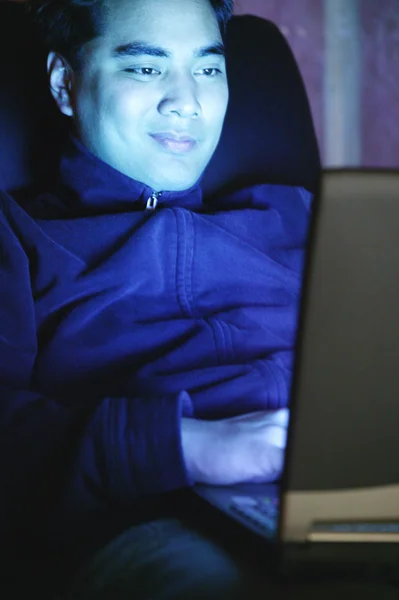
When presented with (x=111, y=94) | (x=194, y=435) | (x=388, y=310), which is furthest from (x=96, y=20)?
(x=388, y=310)

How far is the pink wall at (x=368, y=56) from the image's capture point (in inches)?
82.4

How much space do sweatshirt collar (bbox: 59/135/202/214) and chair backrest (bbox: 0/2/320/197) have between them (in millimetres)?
92

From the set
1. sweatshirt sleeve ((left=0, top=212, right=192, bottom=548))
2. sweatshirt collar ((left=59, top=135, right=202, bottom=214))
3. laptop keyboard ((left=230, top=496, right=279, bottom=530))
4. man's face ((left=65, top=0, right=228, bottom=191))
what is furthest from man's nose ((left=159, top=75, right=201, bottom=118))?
laptop keyboard ((left=230, top=496, right=279, bottom=530))

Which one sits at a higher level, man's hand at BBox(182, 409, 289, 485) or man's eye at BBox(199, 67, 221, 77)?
man's eye at BBox(199, 67, 221, 77)

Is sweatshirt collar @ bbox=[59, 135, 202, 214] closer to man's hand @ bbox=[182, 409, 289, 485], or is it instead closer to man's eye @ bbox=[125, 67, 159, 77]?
man's eye @ bbox=[125, 67, 159, 77]

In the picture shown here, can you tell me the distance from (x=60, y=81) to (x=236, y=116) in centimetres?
30

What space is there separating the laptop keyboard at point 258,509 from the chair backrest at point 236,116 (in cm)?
74

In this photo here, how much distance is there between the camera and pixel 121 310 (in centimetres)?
125

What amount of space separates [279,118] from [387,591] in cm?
101

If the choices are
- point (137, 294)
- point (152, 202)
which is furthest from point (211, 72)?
point (137, 294)

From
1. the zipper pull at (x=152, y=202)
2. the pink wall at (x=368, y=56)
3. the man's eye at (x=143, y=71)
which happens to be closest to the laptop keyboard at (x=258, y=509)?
the zipper pull at (x=152, y=202)

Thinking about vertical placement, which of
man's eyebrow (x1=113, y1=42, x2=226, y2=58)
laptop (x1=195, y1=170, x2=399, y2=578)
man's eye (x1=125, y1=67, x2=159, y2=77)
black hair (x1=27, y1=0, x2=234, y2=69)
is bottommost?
laptop (x1=195, y1=170, x2=399, y2=578)

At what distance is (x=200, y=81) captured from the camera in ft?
4.58

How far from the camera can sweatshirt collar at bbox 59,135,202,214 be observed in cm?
136
